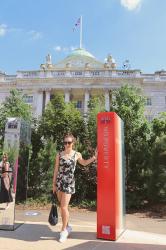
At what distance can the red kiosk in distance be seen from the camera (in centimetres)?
637

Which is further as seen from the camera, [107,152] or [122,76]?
[122,76]

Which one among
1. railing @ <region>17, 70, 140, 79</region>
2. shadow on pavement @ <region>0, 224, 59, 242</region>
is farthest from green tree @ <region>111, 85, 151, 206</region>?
railing @ <region>17, 70, 140, 79</region>

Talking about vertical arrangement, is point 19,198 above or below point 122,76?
below

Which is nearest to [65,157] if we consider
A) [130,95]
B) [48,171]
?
[48,171]

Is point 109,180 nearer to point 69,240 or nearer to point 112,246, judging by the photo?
point 112,246

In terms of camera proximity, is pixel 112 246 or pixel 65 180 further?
pixel 65 180

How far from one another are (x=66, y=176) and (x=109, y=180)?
833 mm

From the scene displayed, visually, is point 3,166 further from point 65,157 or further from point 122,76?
point 122,76

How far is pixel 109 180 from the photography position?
644 cm

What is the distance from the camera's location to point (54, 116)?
55.0 feet

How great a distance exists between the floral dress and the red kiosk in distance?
53 cm

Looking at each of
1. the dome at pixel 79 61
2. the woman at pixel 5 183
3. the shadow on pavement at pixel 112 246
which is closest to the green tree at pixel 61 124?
the woman at pixel 5 183

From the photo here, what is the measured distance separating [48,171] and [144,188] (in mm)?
4062

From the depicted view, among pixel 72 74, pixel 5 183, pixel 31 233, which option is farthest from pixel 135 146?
pixel 72 74
